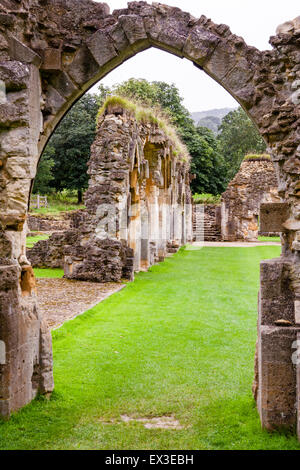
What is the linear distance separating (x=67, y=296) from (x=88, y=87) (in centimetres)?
642

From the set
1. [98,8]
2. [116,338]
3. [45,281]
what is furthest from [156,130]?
[98,8]

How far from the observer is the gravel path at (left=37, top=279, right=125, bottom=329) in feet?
27.3

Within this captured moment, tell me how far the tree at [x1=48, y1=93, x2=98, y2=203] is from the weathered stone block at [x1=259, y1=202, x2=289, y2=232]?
3466 centimetres

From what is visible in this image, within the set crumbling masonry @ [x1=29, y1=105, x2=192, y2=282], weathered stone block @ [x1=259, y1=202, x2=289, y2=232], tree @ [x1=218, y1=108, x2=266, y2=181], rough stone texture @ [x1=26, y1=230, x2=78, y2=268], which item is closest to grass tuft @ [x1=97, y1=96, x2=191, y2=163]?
crumbling masonry @ [x1=29, y1=105, x2=192, y2=282]

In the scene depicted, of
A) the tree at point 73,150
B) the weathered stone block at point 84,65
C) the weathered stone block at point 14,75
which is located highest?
the tree at point 73,150

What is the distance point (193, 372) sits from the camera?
5.36 metres

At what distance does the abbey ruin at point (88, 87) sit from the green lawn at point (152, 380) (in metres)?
0.28

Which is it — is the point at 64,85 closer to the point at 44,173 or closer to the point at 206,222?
the point at 206,222

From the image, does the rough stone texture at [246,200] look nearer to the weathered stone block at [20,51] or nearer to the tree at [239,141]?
the tree at [239,141]

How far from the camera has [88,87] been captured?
4.52 meters

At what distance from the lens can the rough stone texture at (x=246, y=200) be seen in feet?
101

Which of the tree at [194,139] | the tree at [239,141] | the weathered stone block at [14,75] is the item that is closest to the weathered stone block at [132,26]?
the weathered stone block at [14,75]

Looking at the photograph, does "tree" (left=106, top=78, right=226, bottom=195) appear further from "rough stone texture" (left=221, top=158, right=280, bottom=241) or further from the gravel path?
the gravel path

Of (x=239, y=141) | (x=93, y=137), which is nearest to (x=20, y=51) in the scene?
(x=93, y=137)
